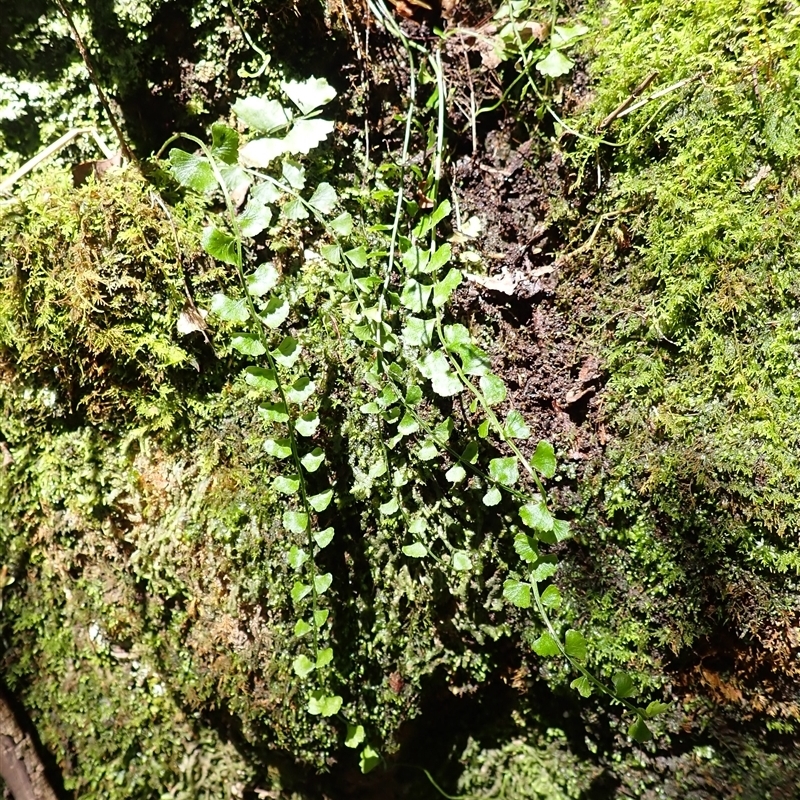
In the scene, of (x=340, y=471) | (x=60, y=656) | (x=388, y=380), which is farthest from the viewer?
(x=60, y=656)

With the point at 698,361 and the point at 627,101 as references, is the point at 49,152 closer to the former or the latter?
the point at 627,101

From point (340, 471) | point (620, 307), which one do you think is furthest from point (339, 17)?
point (340, 471)

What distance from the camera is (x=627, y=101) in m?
1.47

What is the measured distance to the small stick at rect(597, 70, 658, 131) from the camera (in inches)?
→ 57.2

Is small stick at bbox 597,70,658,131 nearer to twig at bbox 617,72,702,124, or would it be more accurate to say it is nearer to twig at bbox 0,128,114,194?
twig at bbox 617,72,702,124

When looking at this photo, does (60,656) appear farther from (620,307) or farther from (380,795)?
(620,307)

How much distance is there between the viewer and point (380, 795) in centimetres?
185

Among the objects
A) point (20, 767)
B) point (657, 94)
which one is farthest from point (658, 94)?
point (20, 767)

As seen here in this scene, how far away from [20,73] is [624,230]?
1.81 meters

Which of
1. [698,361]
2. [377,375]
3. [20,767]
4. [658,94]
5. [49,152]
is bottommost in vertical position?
[20,767]

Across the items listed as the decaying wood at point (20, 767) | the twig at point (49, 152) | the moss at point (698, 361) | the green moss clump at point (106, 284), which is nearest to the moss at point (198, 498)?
the green moss clump at point (106, 284)

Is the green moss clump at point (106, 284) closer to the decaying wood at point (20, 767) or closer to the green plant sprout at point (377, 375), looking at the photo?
the green plant sprout at point (377, 375)

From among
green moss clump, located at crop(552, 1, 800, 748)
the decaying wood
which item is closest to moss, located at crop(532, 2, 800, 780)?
green moss clump, located at crop(552, 1, 800, 748)

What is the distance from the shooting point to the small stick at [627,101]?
1452 mm
